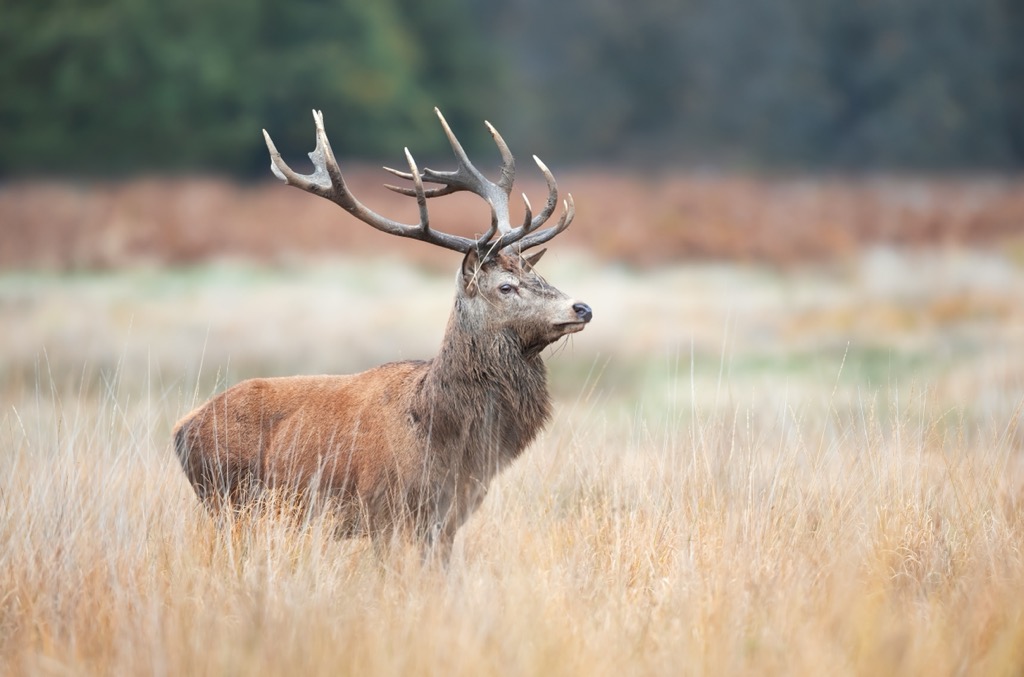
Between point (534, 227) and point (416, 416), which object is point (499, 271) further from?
point (416, 416)

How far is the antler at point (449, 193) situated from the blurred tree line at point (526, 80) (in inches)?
704

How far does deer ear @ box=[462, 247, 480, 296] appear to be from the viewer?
5.59 m

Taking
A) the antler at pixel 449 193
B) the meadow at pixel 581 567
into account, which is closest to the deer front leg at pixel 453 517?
the meadow at pixel 581 567

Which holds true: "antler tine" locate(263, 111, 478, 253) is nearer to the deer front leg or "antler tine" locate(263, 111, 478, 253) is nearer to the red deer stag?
the red deer stag

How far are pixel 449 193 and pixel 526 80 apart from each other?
81.3 ft

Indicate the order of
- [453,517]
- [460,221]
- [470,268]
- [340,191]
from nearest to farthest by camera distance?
[453,517] < [470,268] < [340,191] < [460,221]

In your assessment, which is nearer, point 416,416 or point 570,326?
point 570,326

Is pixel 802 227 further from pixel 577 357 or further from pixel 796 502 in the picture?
pixel 796 502

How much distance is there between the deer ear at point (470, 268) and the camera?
5586 mm

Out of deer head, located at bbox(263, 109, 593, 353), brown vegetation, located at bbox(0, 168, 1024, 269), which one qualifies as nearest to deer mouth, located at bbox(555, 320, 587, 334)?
deer head, located at bbox(263, 109, 593, 353)

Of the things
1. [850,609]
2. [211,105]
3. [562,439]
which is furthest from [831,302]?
[211,105]

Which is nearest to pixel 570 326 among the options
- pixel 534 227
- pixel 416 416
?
pixel 534 227

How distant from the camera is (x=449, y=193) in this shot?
5.86 meters

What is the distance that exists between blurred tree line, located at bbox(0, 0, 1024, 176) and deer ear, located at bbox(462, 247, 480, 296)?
18.4 metres
